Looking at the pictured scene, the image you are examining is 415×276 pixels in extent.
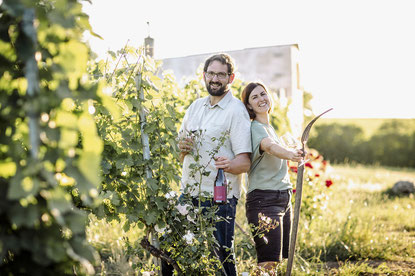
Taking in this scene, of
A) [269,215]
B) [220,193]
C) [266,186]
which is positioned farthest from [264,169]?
[220,193]

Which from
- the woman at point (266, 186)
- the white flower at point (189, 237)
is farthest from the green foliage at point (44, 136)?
the woman at point (266, 186)

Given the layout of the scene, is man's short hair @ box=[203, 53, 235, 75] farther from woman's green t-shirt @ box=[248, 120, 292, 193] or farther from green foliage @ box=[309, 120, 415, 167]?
green foliage @ box=[309, 120, 415, 167]

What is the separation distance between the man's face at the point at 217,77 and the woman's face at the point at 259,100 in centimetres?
29

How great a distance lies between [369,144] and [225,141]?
18007 mm

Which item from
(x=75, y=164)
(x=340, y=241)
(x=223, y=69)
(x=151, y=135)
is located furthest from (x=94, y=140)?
(x=340, y=241)

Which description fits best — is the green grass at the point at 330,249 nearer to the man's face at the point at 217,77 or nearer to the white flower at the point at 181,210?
the white flower at the point at 181,210

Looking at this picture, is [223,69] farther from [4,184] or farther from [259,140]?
[4,184]

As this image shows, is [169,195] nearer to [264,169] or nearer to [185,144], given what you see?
[185,144]

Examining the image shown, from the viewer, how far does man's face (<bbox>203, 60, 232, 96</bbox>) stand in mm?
2846

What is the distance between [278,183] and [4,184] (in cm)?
213

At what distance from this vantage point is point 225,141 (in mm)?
2756

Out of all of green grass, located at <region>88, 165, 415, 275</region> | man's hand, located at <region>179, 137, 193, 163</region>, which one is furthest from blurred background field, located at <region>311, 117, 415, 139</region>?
man's hand, located at <region>179, 137, 193, 163</region>

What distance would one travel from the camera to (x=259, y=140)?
2.87m

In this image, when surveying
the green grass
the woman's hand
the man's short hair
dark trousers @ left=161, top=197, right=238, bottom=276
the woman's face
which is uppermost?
the man's short hair
